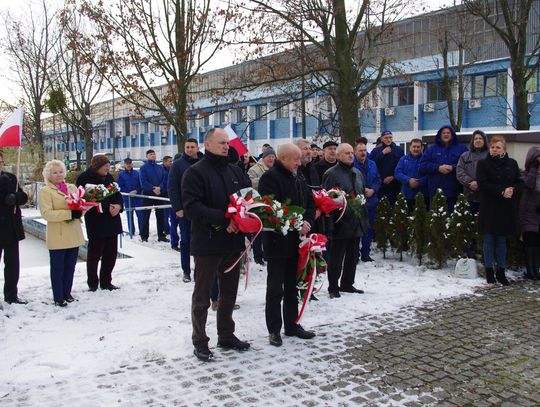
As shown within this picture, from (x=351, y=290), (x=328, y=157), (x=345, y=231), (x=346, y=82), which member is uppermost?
(x=346, y=82)

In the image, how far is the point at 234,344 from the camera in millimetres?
5355

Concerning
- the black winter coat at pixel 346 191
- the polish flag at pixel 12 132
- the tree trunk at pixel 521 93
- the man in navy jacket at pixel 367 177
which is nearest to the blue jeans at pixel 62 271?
the polish flag at pixel 12 132

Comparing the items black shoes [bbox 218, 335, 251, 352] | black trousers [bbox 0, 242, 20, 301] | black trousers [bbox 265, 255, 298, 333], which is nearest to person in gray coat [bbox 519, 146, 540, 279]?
black trousers [bbox 265, 255, 298, 333]

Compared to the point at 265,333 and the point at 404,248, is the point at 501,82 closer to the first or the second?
the point at 404,248

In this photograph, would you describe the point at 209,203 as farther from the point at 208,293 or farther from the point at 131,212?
the point at 131,212

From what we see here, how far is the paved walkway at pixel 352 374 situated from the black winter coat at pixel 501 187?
74.1 inches

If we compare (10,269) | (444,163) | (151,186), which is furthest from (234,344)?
(151,186)

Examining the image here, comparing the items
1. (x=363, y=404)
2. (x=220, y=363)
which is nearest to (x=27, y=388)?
A: (x=220, y=363)

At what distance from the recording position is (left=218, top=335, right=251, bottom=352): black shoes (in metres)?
5.34

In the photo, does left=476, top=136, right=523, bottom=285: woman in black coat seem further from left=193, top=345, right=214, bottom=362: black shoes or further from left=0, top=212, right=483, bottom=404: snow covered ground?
left=193, top=345, right=214, bottom=362: black shoes

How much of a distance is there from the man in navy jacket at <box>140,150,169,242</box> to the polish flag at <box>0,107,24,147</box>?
17.2 feet

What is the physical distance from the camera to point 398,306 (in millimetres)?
6832

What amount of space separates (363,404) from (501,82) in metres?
30.0

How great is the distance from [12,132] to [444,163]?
6.65 meters
